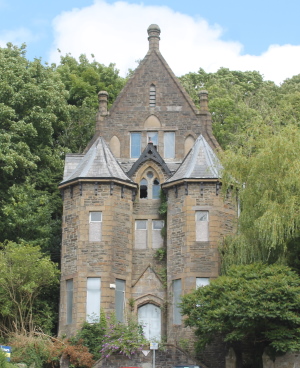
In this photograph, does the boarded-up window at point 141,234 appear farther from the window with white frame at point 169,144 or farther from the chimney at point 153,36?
the chimney at point 153,36

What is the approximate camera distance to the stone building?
34.8m

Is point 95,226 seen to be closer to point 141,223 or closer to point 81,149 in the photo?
point 141,223

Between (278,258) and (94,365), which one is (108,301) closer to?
(94,365)

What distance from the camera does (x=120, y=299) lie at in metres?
35.3

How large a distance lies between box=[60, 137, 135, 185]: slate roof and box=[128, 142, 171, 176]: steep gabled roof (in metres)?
0.79

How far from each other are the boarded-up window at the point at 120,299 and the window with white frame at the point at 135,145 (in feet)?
21.8

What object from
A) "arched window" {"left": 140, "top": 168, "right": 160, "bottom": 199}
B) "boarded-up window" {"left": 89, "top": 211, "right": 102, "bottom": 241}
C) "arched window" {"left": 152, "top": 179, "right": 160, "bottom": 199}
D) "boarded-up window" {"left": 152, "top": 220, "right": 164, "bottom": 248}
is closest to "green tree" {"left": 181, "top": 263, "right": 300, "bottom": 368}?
"boarded-up window" {"left": 89, "top": 211, "right": 102, "bottom": 241}

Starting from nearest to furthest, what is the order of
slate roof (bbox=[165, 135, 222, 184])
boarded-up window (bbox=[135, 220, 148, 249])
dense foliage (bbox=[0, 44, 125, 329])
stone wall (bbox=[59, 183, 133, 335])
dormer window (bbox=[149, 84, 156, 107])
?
stone wall (bbox=[59, 183, 133, 335]) → slate roof (bbox=[165, 135, 222, 184]) → boarded-up window (bbox=[135, 220, 148, 249]) → dense foliage (bbox=[0, 44, 125, 329]) → dormer window (bbox=[149, 84, 156, 107])

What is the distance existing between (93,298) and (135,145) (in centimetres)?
838

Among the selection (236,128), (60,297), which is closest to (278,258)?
(60,297)

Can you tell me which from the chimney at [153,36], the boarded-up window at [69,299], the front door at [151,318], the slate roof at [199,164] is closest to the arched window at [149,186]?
the slate roof at [199,164]

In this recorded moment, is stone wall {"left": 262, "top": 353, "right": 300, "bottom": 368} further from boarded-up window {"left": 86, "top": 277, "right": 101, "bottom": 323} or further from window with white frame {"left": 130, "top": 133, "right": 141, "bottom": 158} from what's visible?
window with white frame {"left": 130, "top": 133, "right": 141, "bottom": 158}

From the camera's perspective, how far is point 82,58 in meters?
52.8

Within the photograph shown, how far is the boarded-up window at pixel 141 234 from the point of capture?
122 feet
